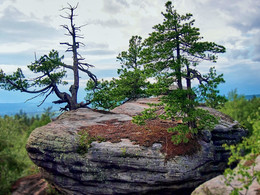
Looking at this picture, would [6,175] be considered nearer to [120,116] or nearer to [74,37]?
[120,116]

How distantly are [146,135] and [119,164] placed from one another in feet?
8.96

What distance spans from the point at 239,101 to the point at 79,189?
4719 cm

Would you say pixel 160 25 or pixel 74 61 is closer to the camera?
pixel 160 25

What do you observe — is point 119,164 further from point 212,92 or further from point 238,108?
point 238,108

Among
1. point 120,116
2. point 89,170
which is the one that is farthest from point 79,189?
point 120,116

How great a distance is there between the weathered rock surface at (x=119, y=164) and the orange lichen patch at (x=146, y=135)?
13.4 inches

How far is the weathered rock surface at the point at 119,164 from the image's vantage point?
596 inches

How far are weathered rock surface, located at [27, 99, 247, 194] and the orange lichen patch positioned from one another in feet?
1.12

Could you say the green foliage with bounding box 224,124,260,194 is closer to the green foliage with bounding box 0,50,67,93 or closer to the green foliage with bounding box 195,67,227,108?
the green foliage with bounding box 195,67,227,108

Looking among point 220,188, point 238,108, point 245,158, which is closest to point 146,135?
point 220,188

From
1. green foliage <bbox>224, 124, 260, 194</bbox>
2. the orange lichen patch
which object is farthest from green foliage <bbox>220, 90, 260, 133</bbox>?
green foliage <bbox>224, 124, 260, 194</bbox>

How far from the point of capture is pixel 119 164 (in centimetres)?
1523

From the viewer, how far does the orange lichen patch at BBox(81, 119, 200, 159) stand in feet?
51.4

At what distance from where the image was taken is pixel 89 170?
15.7 metres
